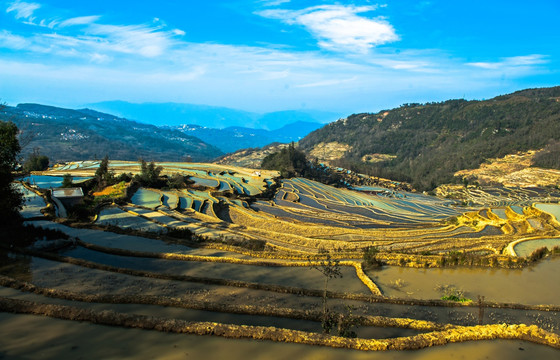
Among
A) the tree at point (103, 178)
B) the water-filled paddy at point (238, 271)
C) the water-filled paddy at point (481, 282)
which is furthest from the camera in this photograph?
the tree at point (103, 178)

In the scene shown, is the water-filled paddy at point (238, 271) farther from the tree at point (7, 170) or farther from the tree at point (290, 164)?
the tree at point (290, 164)

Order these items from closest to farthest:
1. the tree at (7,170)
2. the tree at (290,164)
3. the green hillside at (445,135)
Answer: the tree at (7,170) < the tree at (290,164) < the green hillside at (445,135)

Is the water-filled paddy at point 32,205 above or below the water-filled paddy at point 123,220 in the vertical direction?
above

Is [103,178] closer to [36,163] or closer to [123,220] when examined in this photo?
[123,220]

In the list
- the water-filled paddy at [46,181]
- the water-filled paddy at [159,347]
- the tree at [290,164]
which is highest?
the tree at [290,164]

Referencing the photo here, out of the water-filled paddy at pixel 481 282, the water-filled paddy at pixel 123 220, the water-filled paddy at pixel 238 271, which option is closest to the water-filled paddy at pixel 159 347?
the water-filled paddy at pixel 481 282

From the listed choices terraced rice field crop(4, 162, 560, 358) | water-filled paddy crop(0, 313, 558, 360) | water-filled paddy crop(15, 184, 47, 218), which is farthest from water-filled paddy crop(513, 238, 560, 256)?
water-filled paddy crop(15, 184, 47, 218)

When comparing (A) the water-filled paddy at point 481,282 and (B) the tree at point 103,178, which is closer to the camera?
(A) the water-filled paddy at point 481,282

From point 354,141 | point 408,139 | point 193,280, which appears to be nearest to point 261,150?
point 354,141
